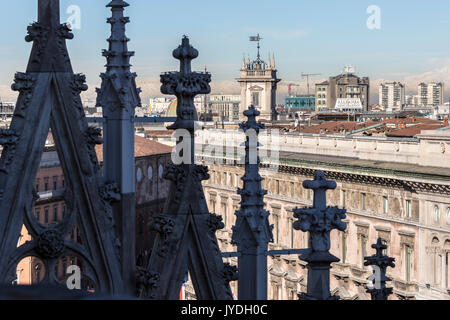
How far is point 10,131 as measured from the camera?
787 centimetres

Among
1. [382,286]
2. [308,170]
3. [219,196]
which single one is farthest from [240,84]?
[382,286]

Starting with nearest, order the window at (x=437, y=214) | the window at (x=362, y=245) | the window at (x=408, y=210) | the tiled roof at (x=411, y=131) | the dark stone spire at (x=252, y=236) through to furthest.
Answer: the dark stone spire at (x=252, y=236)
the window at (x=437, y=214)
the window at (x=408, y=210)
the window at (x=362, y=245)
the tiled roof at (x=411, y=131)

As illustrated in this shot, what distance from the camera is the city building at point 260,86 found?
136m


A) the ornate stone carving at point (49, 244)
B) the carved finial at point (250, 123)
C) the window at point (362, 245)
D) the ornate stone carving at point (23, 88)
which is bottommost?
the window at point (362, 245)

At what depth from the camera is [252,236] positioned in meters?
9.09

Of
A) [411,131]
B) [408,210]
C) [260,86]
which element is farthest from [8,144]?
[260,86]

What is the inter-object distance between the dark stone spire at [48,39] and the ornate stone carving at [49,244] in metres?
1.27

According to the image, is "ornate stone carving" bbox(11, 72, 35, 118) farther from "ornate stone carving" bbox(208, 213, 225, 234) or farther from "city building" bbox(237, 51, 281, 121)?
"city building" bbox(237, 51, 281, 121)

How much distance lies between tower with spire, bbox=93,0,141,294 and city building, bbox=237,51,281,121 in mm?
125094

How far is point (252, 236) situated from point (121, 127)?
1.52m

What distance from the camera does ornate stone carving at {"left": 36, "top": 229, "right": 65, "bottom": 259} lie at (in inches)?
311

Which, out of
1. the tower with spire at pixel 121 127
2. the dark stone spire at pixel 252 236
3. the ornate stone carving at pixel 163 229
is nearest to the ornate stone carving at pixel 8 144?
the tower with spire at pixel 121 127

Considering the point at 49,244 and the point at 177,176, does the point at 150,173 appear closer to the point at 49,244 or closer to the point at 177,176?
the point at 177,176

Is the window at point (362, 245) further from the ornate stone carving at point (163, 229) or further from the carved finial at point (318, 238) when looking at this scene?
the ornate stone carving at point (163, 229)
